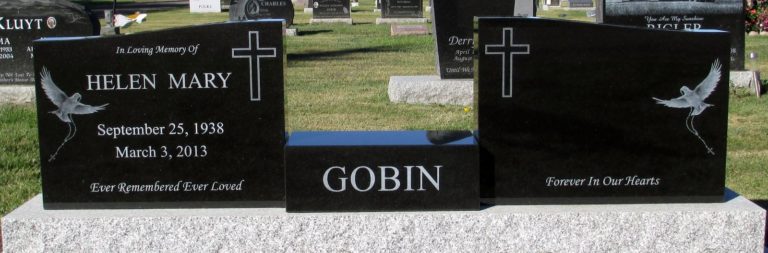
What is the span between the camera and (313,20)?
86.6ft

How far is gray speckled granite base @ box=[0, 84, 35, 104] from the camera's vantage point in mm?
10789

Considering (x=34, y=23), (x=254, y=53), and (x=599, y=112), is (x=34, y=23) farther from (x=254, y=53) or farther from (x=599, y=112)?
(x=599, y=112)

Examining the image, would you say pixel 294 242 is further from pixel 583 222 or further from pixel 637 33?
pixel 637 33

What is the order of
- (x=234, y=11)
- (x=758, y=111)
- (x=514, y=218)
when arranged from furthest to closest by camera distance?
1. (x=234, y=11)
2. (x=758, y=111)
3. (x=514, y=218)

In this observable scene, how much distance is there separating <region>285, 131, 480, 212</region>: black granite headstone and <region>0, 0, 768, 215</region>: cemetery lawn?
347mm

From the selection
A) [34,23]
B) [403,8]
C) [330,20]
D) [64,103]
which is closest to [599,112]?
[64,103]

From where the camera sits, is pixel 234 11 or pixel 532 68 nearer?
pixel 532 68

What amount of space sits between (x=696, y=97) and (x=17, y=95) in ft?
27.1

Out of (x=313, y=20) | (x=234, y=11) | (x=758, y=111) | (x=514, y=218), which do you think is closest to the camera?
(x=514, y=218)

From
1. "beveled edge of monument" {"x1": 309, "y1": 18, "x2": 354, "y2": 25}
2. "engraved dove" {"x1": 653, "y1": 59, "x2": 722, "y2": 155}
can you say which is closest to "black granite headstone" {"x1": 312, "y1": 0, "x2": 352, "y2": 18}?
"beveled edge of monument" {"x1": 309, "y1": 18, "x2": 354, "y2": 25}

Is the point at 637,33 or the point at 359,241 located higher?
the point at 637,33

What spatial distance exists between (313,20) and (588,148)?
22379 mm

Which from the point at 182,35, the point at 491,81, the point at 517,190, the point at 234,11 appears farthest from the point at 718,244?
the point at 234,11

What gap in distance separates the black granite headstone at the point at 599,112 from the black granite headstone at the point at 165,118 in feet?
3.00
